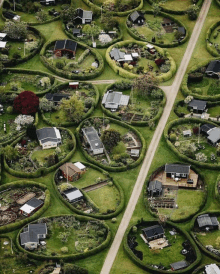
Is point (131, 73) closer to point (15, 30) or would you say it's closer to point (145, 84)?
point (145, 84)

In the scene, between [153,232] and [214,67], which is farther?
[214,67]

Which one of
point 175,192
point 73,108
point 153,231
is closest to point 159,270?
point 153,231

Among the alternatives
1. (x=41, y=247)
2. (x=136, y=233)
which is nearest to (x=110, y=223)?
(x=136, y=233)

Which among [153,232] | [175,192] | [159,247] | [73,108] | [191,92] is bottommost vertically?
[159,247]

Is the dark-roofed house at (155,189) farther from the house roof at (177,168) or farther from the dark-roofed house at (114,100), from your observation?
the dark-roofed house at (114,100)

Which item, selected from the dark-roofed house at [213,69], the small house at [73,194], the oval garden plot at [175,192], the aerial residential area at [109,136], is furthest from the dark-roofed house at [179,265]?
the dark-roofed house at [213,69]

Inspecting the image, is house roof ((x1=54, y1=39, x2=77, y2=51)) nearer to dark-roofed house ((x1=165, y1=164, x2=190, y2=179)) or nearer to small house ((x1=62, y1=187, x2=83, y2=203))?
dark-roofed house ((x1=165, y1=164, x2=190, y2=179))

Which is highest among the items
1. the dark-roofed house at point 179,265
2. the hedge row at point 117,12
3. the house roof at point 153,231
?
the hedge row at point 117,12

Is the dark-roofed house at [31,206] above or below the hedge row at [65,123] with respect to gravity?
below
